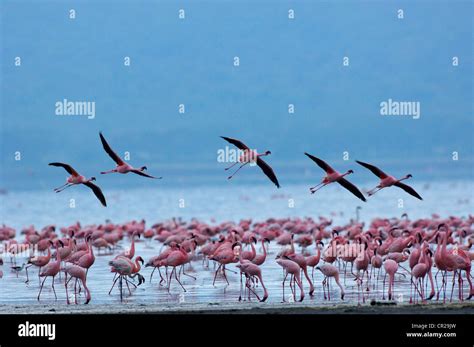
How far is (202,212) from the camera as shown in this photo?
111 feet

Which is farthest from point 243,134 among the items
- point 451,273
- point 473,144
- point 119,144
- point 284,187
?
point 451,273

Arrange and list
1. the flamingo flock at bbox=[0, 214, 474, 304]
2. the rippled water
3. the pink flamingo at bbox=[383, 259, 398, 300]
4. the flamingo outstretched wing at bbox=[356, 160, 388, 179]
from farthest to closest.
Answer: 1. the flamingo outstretched wing at bbox=[356, 160, 388, 179]
2. the rippled water
3. the flamingo flock at bbox=[0, 214, 474, 304]
4. the pink flamingo at bbox=[383, 259, 398, 300]

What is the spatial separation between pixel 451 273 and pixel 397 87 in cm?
7460

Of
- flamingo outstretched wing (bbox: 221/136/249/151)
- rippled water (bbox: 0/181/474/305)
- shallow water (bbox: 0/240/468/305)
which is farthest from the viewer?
flamingo outstretched wing (bbox: 221/136/249/151)

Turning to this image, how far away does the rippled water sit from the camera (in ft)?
45.9

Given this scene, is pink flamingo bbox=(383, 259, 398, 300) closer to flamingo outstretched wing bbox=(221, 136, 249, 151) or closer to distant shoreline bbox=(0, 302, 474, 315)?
distant shoreline bbox=(0, 302, 474, 315)

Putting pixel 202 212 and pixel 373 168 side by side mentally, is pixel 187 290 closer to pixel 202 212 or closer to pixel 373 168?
pixel 373 168

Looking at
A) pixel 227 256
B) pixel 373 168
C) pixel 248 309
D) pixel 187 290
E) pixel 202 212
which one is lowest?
pixel 248 309

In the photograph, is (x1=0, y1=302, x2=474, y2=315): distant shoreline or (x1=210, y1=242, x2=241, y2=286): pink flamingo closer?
(x1=0, y1=302, x2=474, y2=315): distant shoreline

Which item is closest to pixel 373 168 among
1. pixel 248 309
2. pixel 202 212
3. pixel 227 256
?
pixel 227 256

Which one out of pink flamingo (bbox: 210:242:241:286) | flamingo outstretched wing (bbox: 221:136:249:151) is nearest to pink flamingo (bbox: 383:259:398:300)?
pink flamingo (bbox: 210:242:241:286)

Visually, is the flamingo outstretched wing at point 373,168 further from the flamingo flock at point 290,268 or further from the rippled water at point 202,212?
the rippled water at point 202,212
